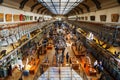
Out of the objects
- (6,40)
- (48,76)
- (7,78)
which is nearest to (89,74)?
(7,78)

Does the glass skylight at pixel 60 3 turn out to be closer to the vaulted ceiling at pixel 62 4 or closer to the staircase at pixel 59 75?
the vaulted ceiling at pixel 62 4

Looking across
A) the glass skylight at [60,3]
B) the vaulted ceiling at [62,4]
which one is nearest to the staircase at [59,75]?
the vaulted ceiling at [62,4]

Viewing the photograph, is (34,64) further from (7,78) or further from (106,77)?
(106,77)

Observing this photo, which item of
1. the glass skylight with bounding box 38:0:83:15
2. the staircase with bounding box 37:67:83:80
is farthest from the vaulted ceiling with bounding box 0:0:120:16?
the staircase with bounding box 37:67:83:80

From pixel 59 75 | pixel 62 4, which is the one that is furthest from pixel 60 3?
pixel 59 75

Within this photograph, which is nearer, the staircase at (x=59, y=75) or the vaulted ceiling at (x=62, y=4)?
the staircase at (x=59, y=75)

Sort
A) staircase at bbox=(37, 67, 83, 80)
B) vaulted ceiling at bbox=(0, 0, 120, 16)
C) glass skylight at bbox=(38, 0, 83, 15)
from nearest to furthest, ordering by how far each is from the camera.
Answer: staircase at bbox=(37, 67, 83, 80) < vaulted ceiling at bbox=(0, 0, 120, 16) < glass skylight at bbox=(38, 0, 83, 15)

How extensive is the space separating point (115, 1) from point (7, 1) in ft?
28.4

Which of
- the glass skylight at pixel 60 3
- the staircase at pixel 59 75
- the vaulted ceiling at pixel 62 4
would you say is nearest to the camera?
the staircase at pixel 59 75

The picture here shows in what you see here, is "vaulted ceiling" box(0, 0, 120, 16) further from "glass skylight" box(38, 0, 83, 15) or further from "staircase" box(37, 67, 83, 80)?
"staircase" box(37, 67, 83, 80)

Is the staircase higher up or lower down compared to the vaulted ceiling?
lower down

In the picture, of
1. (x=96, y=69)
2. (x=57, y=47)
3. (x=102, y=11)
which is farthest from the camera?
(x=102, y=11)

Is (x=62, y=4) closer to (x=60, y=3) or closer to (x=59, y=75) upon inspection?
(x=60, y=3)

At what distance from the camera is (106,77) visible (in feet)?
45.0
